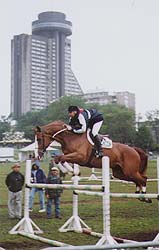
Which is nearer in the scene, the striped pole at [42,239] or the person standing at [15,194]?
the striped pole at [42,239]

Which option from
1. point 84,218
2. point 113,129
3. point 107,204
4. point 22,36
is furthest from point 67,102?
point 107,204

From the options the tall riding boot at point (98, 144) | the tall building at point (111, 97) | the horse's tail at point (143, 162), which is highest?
the tall building at point (111, 97)

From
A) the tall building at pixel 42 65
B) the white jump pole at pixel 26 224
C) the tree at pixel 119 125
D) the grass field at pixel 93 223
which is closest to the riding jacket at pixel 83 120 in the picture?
the white jump pole at pixel 26 224

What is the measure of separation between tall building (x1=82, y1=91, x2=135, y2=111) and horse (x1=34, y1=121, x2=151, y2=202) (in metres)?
93.8

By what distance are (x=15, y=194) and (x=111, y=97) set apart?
3764 inches

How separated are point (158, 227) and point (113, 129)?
4375 cm

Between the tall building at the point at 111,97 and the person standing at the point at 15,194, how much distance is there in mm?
90975

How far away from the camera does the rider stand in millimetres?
8656

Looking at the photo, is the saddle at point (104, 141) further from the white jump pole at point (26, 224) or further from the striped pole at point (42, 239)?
the striped pole at point (42, 239)

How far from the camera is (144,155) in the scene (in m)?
9.77

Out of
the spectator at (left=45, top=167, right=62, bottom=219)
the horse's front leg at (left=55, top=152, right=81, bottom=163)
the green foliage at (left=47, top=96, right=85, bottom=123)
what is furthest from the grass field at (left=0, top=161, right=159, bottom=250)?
the green foliage at (left=47, top=96, right=85, bottom=123)

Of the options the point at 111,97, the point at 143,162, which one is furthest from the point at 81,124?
the point at 111,97

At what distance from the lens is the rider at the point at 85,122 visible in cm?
866

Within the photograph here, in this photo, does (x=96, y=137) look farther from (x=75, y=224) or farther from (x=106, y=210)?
(x=106, y=210)
